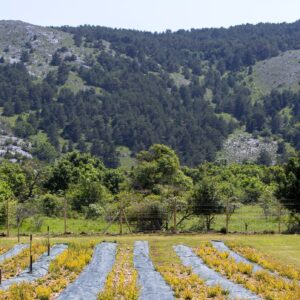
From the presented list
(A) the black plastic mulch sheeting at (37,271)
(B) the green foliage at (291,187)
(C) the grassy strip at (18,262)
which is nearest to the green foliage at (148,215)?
(B) the green foliage at (291,187)

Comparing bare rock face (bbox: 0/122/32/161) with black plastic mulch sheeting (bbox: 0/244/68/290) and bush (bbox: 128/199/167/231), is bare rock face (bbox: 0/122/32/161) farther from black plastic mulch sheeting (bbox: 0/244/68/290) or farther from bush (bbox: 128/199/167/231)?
black plastic mulch sheeting (bbox: 0/244/68/290)

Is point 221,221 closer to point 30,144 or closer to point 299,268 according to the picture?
point 299,268

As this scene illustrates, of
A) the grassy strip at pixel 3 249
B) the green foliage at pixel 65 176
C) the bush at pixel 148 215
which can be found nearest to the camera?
the grassy strip at pixel 3 249

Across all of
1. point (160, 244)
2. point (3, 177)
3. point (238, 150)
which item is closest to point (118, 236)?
point (160, 244)

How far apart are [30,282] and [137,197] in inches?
1031

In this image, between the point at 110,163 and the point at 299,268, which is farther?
the point at 110,163

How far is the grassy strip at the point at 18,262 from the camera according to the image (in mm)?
18922

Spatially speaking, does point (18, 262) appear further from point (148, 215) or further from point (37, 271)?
point (148, 215)

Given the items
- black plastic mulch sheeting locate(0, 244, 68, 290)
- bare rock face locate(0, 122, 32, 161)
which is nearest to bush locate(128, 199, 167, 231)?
black plastic mulch sheeting locate(0, 244, 68, 290)

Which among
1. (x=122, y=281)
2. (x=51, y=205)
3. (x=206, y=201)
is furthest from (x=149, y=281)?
(x=51, y=205)

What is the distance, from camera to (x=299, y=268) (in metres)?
20.3

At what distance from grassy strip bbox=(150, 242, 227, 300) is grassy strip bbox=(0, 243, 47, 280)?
5101 millimetres

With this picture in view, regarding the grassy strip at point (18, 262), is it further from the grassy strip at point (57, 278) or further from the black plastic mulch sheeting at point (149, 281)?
the black plastic mulch sheeting at point (149, 281)

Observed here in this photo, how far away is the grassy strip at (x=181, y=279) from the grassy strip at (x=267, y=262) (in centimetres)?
315
